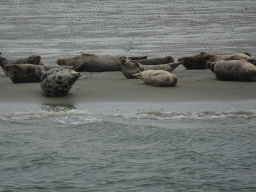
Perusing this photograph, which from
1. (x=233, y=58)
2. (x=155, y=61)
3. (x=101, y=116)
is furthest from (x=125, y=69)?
(x=101, y=116)

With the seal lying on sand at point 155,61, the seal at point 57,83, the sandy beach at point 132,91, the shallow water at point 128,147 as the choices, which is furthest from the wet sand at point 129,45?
the shallow water at point 128,147

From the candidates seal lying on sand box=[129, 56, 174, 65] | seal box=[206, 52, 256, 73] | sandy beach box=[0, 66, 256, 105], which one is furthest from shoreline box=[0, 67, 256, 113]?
seal lying on sand box=[129, 56, 174, 65]

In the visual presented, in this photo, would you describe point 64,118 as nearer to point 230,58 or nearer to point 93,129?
point 93,129

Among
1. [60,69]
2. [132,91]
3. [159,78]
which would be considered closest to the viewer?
[60,69]

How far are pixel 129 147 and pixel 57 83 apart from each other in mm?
2942

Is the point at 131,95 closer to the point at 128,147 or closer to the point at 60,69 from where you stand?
the point at 60,69

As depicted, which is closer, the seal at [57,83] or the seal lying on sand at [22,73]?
the seal at [57,83]

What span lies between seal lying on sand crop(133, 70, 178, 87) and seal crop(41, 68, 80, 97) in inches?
64.9

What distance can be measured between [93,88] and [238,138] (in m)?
3.71

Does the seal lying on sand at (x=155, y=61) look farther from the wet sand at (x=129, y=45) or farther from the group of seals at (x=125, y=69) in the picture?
the wet sand at (x=129, y=45)

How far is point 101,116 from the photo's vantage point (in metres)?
6.45

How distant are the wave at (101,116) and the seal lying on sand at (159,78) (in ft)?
6.43

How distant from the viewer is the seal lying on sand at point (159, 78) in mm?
8500

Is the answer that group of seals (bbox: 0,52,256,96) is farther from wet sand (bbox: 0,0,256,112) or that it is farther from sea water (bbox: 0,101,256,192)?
sea water (bbox: 0,101,256,192)
